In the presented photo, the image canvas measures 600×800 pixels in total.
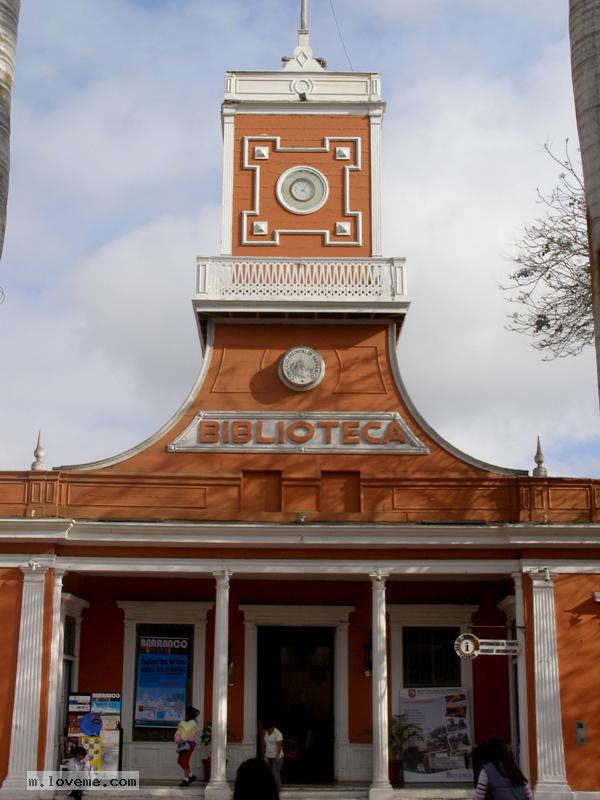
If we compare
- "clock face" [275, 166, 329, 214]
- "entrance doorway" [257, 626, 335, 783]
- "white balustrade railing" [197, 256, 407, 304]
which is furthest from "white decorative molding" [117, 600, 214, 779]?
"clock face" [275, 166, 329, 214]

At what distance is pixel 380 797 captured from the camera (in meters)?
17.5

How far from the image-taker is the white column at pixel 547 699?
17.4 m

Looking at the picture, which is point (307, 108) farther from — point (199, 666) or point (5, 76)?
point (5, 76)

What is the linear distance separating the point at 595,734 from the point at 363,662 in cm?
431

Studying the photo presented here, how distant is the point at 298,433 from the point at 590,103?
42.7 ft

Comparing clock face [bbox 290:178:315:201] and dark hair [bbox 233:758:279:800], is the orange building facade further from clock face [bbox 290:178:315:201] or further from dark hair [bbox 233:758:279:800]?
dark hair [bbox 233:758:279:800]

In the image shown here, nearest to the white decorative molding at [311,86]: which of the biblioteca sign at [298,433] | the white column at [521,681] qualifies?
the biblioteca sign at [298,433]

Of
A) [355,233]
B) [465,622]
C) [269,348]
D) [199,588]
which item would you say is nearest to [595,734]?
[465,622]

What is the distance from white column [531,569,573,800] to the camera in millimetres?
17438

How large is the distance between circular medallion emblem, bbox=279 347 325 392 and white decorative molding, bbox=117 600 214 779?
433 cm

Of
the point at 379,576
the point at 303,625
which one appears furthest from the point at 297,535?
the point at 303,625

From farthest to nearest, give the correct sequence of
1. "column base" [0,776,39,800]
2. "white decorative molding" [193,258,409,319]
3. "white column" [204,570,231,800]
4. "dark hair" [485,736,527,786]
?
"white decorative molding" [193,258,409,319] < "white column" [204,570,231,800] < "column base" [0,776,39,800] < "dark hair" [485,736,527,786]

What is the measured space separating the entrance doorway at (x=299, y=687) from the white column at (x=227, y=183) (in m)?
7.43

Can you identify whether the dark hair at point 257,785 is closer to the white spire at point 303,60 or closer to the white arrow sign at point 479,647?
the white arrow sign at point 479,647
